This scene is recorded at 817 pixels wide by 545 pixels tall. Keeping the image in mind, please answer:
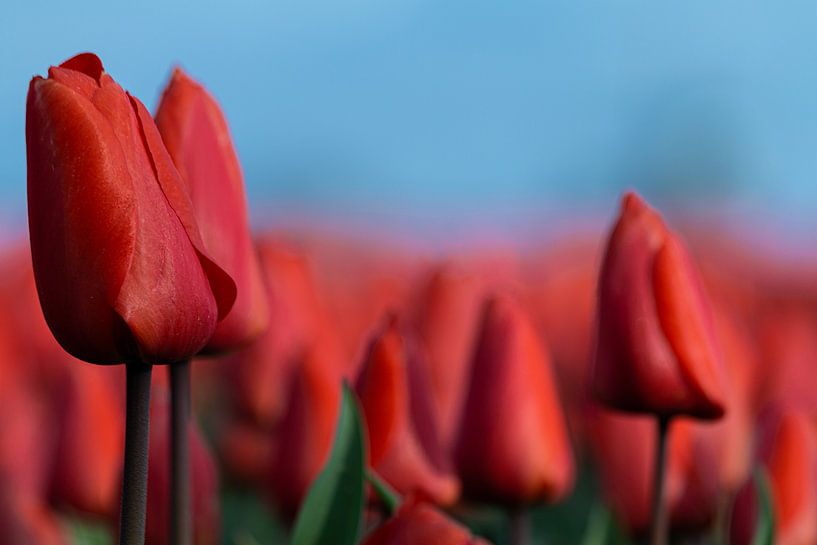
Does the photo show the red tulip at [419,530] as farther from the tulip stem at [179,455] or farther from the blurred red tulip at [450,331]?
the blurred red tulip at [450,331]

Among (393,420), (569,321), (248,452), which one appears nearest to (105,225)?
(393,420)

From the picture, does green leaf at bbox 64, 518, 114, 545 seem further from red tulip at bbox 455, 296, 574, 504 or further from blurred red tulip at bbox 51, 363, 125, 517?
red tulip at bbox 455, 296, 574, 504

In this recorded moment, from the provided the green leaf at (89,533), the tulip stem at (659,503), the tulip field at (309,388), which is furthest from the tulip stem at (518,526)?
the green leaf at (89,533)

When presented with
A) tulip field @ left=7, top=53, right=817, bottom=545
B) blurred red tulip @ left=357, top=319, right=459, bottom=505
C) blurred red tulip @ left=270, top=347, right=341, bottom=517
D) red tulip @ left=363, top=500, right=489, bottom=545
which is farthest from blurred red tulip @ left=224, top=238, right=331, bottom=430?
red tulip @ left=363, top=500, right=489, bottom=545

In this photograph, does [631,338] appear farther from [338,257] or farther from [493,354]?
[338,257]

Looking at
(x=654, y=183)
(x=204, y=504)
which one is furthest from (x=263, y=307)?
(x=654, y=183)

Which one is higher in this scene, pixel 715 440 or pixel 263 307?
pixel 263 307

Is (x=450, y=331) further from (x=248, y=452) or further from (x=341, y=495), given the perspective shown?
(x=341, y=495)

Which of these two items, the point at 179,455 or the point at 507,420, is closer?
the point at 179,455
